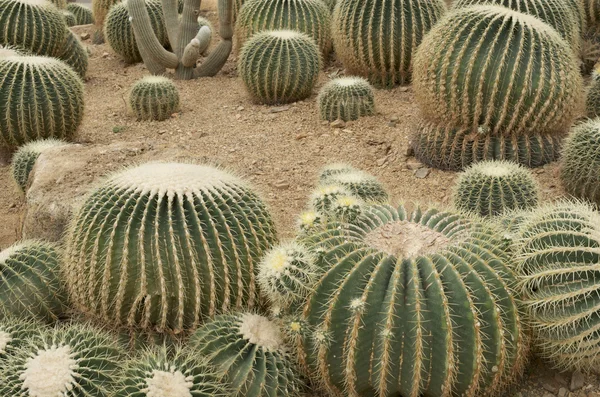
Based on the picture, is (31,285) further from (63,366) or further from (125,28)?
(125,28)

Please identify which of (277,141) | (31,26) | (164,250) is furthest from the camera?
(31,26)

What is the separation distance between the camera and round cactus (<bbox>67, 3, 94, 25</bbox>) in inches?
543

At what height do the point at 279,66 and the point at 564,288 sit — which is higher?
the point at 564,288

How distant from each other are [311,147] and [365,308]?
3671mm

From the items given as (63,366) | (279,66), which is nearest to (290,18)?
(279,66)

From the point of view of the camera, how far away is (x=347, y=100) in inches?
268

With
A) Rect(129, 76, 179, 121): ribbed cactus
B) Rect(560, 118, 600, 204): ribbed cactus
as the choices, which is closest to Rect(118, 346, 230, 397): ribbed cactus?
Rect(560, 118, 600, 204): ribbed cactus

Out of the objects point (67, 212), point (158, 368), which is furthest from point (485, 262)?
point (67, 212)

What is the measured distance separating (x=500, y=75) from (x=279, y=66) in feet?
9.27

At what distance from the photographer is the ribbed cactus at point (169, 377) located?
2850 mm

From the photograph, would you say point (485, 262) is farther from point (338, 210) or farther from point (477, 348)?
point (338, 210)

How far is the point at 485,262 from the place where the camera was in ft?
9.86

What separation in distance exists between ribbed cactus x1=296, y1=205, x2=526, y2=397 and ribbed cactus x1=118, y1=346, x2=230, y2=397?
416 millimetres

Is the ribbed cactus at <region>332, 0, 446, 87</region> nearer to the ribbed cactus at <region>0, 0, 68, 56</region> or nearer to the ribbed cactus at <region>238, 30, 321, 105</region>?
the ribbed cactus at <region>238, 30, 321, 105</region>
